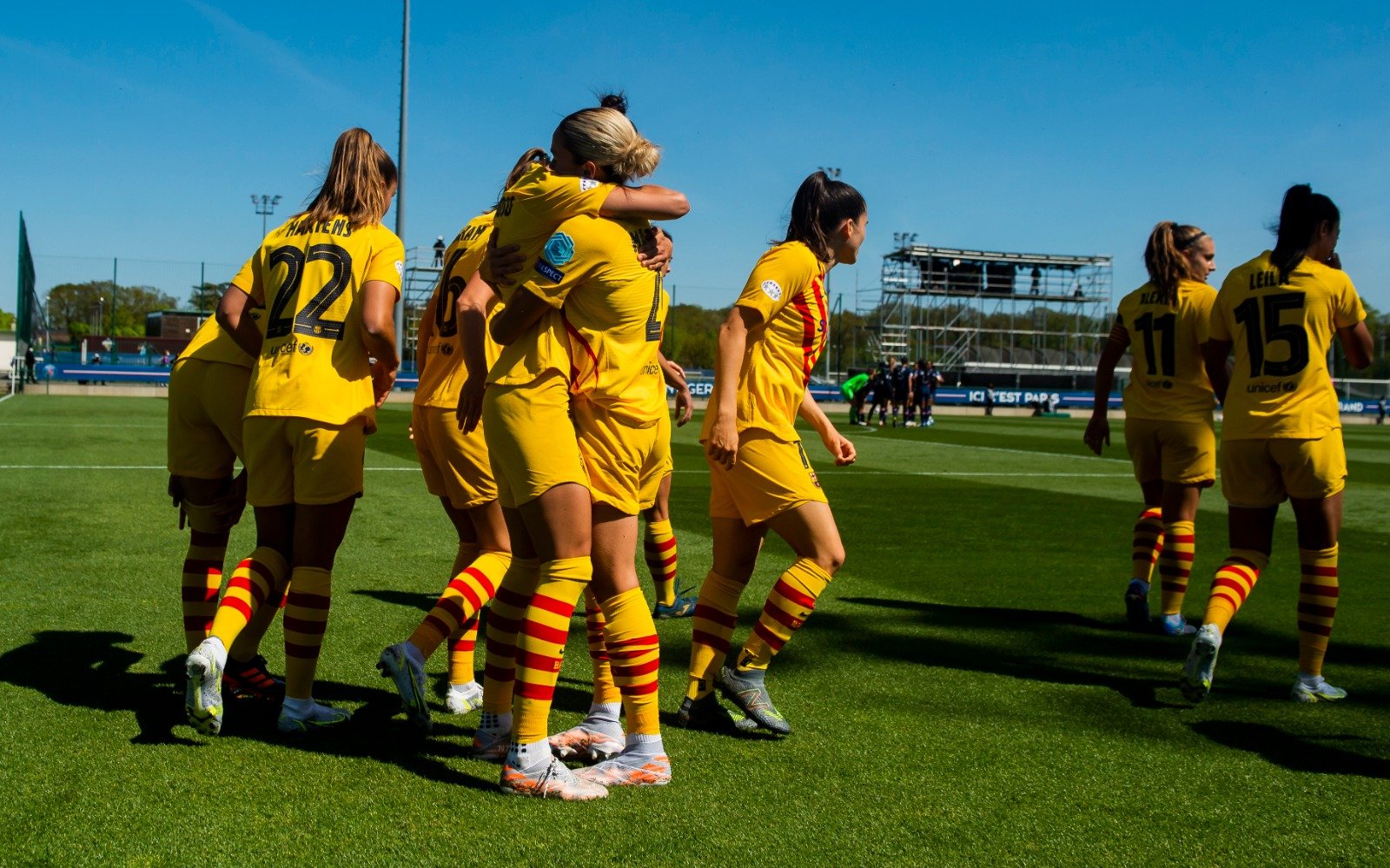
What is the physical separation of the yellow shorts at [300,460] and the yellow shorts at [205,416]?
318 mm

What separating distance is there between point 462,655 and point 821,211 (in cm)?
199

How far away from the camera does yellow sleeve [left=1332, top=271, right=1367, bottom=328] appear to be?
14.8ft

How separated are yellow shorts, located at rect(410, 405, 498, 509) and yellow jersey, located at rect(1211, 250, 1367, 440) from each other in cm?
278

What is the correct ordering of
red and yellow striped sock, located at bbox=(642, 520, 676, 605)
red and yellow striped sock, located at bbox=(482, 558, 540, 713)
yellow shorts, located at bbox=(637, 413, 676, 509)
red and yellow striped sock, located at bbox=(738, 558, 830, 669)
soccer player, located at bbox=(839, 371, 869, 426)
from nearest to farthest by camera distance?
yellow shorts, located at bbox=(637, 413, 676, 509), red and yellow striped sock, located at bbox=(482, 558, 540, 713), red and yellow striped sock, located at bbox=(738, 558, 830, 669), red and yellow striped sock, located at bbox=(642, 520, 676, 605), soccer player, located at bbox=(839, 371, 869, 426)

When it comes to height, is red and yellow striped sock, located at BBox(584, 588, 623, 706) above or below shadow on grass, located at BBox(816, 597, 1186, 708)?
above

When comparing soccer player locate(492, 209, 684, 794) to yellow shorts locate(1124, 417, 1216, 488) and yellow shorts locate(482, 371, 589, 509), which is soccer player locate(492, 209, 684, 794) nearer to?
yellow shorts locate(482, 371, 589, 509)

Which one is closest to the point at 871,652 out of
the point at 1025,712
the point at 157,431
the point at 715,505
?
the point at 1025,712

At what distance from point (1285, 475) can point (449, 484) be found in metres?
3.11

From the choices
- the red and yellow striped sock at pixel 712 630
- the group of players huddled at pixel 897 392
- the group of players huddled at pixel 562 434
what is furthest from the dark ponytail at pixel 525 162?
the group of players huddled at pixel 897 392

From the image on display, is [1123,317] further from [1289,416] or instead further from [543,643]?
[543,643]

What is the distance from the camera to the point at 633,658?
3.31 metres

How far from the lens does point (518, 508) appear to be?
127 inches

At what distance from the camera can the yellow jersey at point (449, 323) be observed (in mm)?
4051

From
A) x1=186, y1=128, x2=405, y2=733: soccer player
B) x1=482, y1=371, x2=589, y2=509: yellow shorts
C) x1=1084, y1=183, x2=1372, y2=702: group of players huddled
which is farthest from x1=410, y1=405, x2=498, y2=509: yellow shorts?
x1=1084, y1=183, x2=1372, y2=702: group of players huddled
